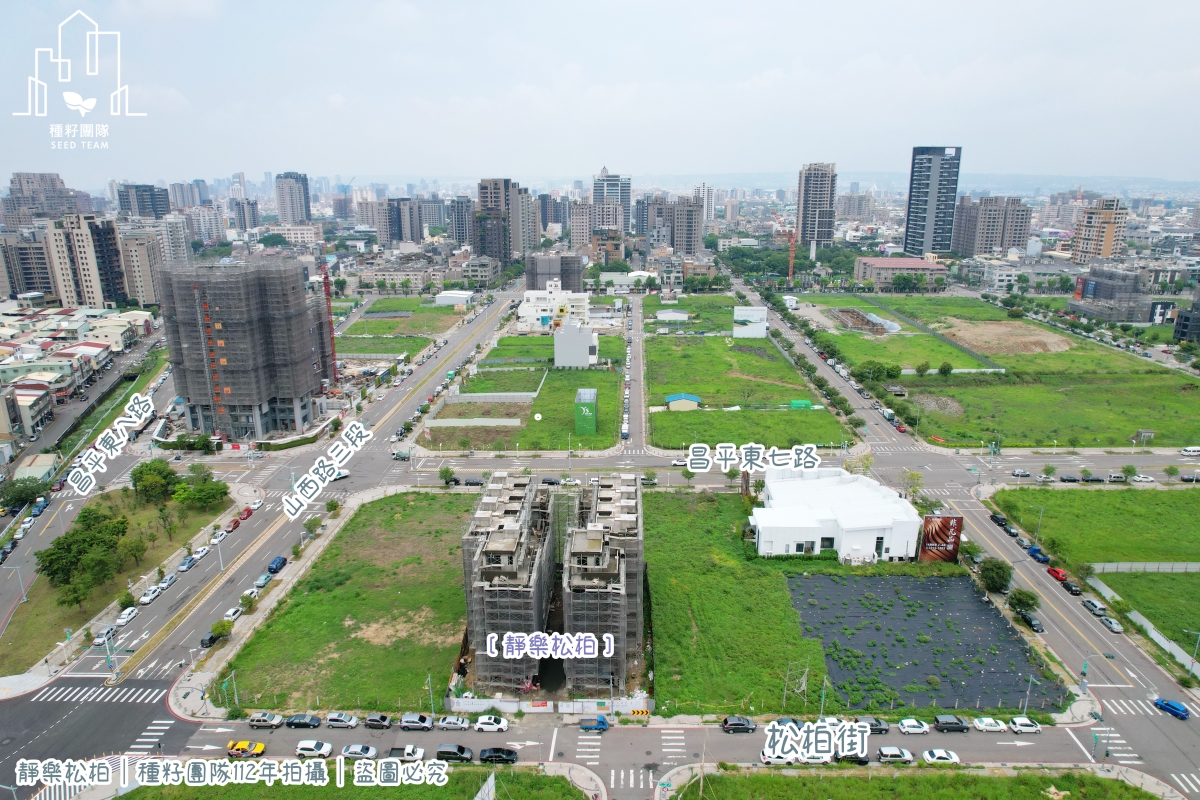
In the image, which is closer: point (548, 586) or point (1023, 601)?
point (548, 586)

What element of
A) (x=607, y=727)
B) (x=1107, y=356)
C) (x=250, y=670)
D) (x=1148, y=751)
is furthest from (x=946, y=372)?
(x=250, y=670)

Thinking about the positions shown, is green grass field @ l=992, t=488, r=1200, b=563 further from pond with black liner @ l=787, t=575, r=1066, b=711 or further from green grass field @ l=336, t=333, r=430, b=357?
green grass field @ l=336, t=333, r=430, b=357

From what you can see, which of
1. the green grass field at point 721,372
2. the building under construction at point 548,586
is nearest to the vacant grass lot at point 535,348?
the green grass field at point 721,372

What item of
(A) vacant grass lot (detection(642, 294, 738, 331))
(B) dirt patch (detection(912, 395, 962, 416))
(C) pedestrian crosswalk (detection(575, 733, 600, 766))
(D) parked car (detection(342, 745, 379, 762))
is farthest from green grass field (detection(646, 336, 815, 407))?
(D) parked car (detection(342, 745, 379, 762))

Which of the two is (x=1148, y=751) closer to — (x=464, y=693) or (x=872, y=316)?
(x=464, y=693)

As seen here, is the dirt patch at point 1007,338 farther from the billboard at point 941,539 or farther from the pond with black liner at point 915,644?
the pond with black liner at point 915,644

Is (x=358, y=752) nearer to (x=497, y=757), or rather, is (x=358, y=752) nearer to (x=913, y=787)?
(x=497, y=757)

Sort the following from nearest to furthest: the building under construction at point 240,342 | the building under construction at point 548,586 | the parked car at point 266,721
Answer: the parked car at point 266,721, the building under construction at point 548,586, the building under construction at point 240,342

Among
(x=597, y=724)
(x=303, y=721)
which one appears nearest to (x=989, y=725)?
(x=597, y=724)
